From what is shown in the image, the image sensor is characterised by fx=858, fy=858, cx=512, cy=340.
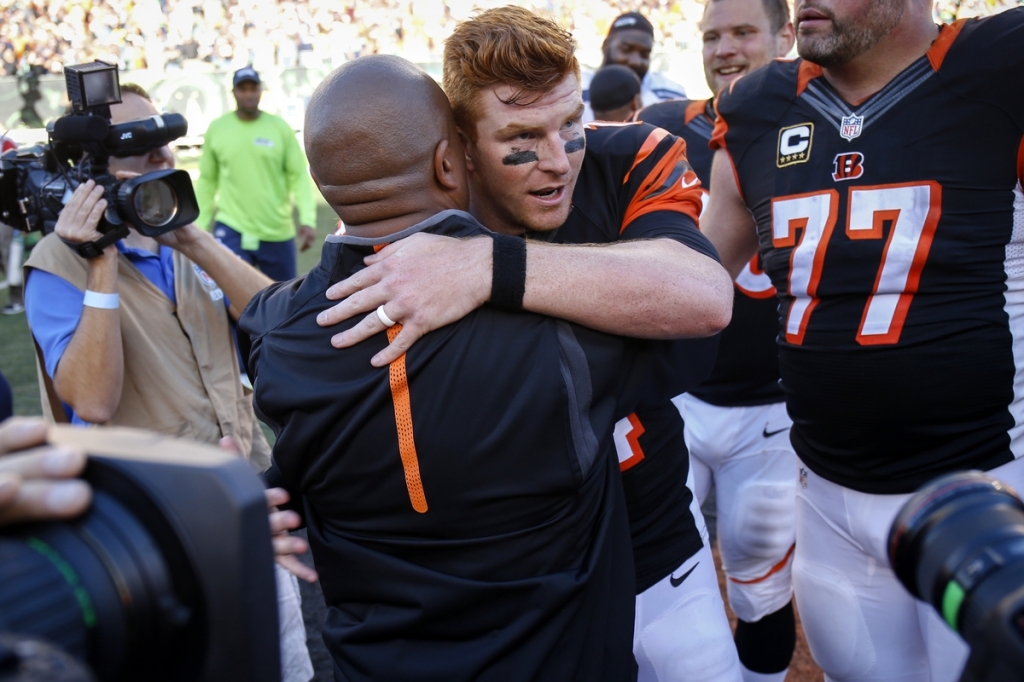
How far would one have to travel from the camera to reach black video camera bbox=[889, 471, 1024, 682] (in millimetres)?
790

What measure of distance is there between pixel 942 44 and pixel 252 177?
6091 millimetres

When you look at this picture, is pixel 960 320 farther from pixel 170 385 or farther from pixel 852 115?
pixel 170 385

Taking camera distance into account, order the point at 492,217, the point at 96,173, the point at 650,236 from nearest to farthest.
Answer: the point at 650,236 → the point at 492,217 → the point at 96,173

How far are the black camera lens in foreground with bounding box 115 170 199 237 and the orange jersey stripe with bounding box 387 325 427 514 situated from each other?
A: 1.32 meters

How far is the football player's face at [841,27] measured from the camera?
2.13 metres

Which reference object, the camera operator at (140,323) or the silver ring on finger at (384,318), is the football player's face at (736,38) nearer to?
the camera operator at (140,323)

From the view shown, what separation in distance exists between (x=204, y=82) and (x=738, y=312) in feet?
49.3

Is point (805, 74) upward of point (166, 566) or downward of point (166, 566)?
upward

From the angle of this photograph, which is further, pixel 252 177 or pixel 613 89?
pixel 252 177

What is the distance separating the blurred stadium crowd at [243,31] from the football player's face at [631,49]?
38.8ft

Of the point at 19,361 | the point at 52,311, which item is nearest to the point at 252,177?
the point at 19,361

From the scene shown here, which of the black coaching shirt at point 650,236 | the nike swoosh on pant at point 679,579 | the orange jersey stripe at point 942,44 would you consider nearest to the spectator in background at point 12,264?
the black coaching shirt at point 650,236

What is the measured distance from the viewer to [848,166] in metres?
2.23

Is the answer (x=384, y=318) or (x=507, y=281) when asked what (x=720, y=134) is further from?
(x=384, y=318)
